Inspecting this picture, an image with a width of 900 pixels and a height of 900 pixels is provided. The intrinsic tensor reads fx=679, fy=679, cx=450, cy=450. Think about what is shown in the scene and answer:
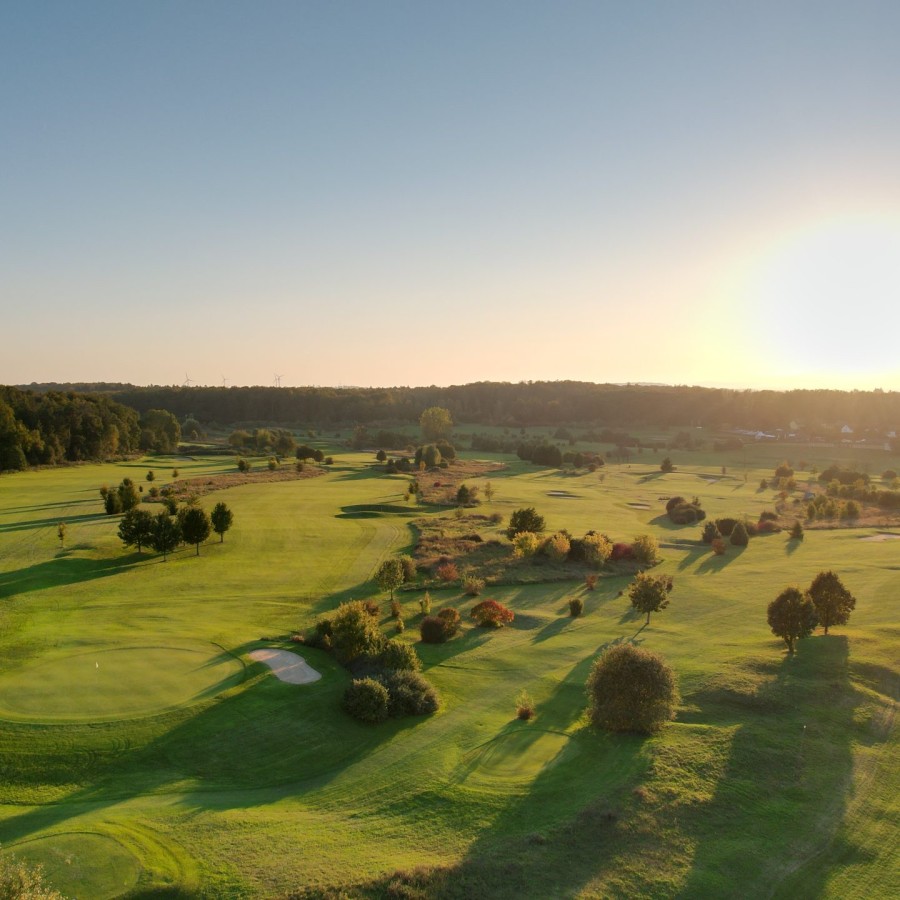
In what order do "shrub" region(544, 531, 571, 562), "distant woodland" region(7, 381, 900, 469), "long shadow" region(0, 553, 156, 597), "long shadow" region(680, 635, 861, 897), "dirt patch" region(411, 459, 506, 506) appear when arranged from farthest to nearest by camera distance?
"distant woodland" region(7, 381, 900, 469)
"dirt patch" region(411, 459, 506, 506)
"shrub" region(544, 531, 571, 562)
"long shadow" region(0, 553, 156, 597)
"long shadow" region(680, 635, 861, 897)

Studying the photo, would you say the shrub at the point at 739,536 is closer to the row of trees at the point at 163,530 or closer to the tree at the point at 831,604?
the tree at the point at 831,604

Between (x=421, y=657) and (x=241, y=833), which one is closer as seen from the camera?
(x=241, y=833)

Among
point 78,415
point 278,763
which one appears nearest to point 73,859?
point 278,763

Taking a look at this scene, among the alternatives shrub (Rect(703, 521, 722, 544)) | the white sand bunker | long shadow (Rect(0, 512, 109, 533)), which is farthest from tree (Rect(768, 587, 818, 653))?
long shadow (Rect(0, 512, 109, 533))

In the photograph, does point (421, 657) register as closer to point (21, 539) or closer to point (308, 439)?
point (21, 539)

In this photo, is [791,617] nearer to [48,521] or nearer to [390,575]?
[390,575]

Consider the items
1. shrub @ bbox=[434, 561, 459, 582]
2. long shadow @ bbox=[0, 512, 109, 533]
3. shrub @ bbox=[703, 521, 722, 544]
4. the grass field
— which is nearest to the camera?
the grass field

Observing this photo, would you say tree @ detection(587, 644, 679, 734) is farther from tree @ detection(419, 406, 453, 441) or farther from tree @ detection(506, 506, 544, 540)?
tree @ detection(419, 406, 453, 441)
